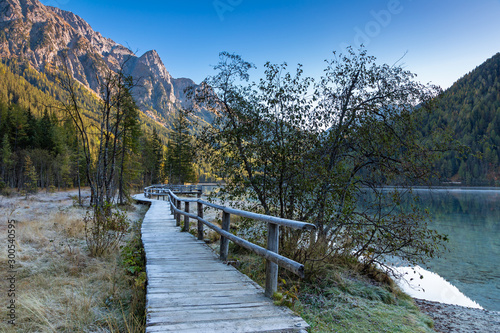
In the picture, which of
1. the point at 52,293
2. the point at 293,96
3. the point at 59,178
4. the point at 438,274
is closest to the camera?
the point at 52,293

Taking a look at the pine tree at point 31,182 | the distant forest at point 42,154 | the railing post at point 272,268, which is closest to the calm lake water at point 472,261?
the railing post at point 272,268

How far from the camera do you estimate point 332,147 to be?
721 centimetres

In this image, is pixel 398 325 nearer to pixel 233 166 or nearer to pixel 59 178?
pixel 233 166

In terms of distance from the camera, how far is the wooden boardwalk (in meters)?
2.74

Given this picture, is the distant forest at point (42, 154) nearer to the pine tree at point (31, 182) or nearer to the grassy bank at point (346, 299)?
the pine tree at point (31, 182)

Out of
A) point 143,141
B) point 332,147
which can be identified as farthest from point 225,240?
point 143,141

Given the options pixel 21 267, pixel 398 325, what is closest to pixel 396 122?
pixel 398 325

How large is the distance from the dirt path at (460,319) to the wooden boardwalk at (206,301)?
3864 mm

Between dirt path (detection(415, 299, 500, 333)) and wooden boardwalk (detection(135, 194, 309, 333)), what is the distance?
3.86m

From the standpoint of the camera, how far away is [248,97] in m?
7.54

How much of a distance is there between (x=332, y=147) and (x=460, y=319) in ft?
14.8

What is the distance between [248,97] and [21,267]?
20.2ft

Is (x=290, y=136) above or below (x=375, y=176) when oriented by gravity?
above

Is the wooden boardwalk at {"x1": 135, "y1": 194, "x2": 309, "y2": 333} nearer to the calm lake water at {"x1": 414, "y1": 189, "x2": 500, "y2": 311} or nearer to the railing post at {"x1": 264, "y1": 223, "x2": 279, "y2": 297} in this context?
the railing post at {"x1": 264, "y1": 223, "x2": 279, "y2": 297}
